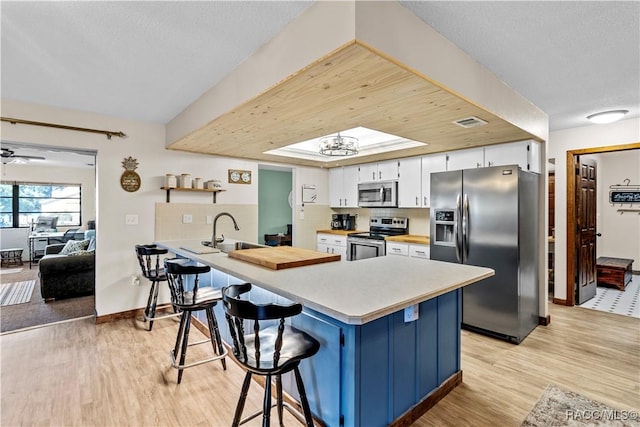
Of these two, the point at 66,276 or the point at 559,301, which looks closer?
the point at 559,301

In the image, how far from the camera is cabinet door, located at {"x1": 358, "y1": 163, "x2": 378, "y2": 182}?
16.5 ft

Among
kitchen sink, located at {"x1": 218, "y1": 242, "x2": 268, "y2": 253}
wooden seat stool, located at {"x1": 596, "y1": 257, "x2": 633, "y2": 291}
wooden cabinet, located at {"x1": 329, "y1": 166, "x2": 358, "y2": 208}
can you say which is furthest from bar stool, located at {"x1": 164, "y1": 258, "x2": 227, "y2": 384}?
wooden seat stool, located at {"x1": 596, "y1": 257, "x2": 633, "y2": 291}

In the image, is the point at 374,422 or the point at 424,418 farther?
the point at 424,418

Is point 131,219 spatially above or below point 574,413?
above

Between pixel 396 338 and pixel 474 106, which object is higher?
pixel 474 106

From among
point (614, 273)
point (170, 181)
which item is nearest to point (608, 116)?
point (614, 273)

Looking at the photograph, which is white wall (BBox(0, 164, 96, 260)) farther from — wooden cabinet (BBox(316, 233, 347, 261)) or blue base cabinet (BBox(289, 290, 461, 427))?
blue base cabinet (BBox(289, 290, 461, 427))

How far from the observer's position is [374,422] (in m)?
1.70

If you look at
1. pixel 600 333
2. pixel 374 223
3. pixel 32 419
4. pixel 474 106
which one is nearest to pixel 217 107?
pixel 474 106

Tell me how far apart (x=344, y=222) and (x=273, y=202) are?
74.2 inches

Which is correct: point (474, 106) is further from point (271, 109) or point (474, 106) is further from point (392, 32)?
point (271, 109)

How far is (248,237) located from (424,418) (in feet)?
10.9

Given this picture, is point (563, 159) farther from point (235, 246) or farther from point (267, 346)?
point (267, 346)

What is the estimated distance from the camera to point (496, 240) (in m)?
3.19
